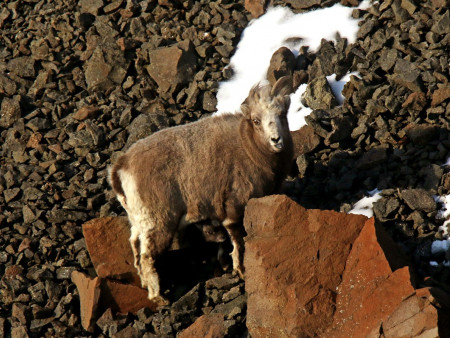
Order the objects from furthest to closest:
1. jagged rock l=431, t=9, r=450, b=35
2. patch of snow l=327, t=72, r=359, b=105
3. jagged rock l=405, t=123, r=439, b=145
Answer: patch of snow l=327, t=72, r=359, b=105
jagged rock l=431, t=9, r=450, b=35
jagged rock l=405, t=123, r=439, b=145

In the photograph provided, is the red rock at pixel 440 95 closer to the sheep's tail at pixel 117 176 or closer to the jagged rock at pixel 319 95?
the jagged rock at pixel 319 95

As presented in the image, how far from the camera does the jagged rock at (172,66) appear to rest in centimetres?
1565

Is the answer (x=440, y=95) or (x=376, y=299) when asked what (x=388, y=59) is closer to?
(x=440, y=95)

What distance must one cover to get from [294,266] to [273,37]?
779 centimetres

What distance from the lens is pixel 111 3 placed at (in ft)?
58.5

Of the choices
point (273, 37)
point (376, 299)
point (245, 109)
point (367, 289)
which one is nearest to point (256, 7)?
point (273, 37)

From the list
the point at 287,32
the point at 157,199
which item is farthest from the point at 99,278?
the point at 287,32

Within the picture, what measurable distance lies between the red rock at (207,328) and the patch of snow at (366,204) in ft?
9.75

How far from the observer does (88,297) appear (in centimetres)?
1165

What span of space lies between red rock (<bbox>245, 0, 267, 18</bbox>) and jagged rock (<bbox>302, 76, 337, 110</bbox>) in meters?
3.15

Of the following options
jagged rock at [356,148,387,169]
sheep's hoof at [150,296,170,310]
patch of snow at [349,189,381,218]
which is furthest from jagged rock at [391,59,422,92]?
sheep's hoof at [150,296,170,310]

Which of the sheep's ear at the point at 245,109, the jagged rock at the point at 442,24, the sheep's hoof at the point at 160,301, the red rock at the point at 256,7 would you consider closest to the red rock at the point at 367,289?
the sheep's ear at the point at 245,109

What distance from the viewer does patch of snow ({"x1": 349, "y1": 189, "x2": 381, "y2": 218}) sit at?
1148cm

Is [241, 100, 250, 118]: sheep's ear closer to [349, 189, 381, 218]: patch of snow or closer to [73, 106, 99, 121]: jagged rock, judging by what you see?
[349, 189, 381, 218]: patch of snow
